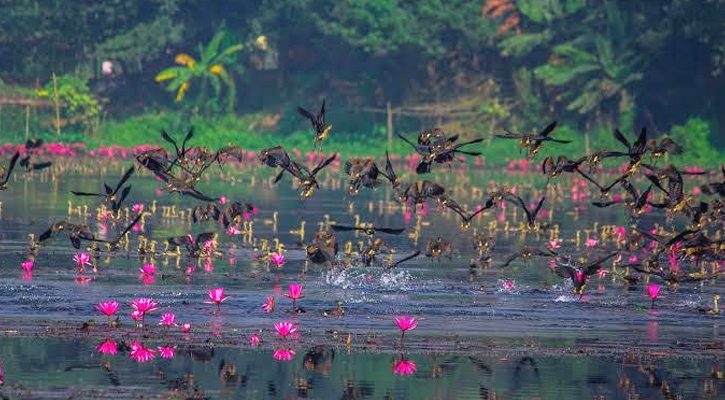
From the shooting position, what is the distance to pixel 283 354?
1755 cm

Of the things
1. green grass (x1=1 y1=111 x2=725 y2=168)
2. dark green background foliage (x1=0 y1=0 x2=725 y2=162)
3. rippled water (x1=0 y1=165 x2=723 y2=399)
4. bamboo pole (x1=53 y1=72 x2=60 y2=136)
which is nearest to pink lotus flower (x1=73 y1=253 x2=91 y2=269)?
rippled water (x1=0 y1=165 x2=723 y2=399)

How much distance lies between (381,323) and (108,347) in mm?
3927

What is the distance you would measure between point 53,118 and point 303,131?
413 inches

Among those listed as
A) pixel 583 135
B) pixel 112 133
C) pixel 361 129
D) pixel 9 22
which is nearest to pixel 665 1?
pixel 583 135

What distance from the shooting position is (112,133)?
71.1 metres

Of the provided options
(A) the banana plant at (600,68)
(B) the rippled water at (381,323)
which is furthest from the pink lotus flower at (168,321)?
(A) the banana plant at (600,68)

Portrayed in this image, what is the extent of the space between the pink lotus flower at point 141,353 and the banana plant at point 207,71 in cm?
5594

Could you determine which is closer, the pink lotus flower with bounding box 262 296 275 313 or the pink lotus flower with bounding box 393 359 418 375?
the pink lotus flower with bounding box 393 359 418 375

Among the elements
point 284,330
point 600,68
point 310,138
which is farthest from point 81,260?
point 310,138

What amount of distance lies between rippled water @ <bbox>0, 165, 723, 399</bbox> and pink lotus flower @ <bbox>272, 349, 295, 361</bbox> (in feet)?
0.51

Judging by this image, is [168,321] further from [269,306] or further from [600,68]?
[600,68]

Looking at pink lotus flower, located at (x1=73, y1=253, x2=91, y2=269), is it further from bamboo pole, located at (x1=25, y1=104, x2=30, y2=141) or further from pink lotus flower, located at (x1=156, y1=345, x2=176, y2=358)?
bamboo pole, located at (x1=25, y1=104, x2=30, y2=141)

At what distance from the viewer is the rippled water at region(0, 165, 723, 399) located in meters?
16.0

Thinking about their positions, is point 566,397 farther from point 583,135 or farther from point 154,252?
point 583,135
